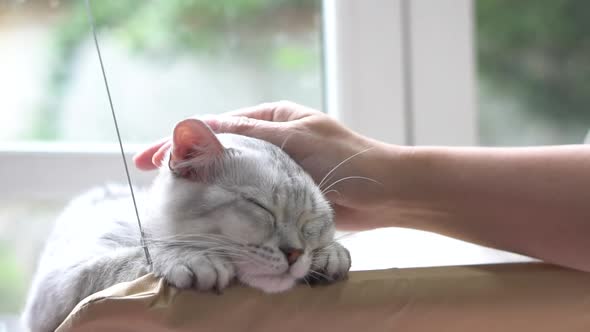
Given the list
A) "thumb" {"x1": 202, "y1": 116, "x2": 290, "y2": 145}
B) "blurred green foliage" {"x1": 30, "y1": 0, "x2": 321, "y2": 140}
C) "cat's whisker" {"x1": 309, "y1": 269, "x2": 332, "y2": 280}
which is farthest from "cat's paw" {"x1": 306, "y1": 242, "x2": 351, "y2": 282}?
"blurred green foliage" {"x1": 30, "y1": 0, "x2": 321, "y2": 140}

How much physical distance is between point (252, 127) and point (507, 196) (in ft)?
1.21

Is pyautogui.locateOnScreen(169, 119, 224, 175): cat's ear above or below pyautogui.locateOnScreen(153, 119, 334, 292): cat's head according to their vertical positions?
above

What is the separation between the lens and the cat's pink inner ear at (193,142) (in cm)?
79

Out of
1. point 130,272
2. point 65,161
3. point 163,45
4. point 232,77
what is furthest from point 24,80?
point 130,272

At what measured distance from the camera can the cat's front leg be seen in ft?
2.29

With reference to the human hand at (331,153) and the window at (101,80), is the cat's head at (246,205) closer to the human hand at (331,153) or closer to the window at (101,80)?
the human hand at (331,153)

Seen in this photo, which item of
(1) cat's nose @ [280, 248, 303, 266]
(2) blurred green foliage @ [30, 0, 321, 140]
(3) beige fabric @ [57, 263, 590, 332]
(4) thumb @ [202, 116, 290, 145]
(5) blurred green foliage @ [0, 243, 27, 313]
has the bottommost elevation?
(5) blurred green foliage @ [0, 243, 27, 313]

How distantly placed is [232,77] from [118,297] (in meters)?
1.01

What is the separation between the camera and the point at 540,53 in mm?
1721

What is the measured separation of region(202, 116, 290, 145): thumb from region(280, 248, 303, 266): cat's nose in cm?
23

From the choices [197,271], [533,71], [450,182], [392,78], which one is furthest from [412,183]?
[533,71]

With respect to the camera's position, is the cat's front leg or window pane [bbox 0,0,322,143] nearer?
the cat's front leg

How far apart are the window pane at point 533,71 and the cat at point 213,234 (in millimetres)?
973

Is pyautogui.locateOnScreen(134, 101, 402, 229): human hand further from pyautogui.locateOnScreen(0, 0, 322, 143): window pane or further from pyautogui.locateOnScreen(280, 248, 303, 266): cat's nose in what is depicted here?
pyautogui.locateOnScreen(0, 0, 322, 143): window pane
